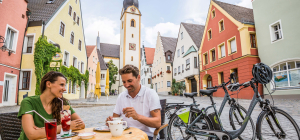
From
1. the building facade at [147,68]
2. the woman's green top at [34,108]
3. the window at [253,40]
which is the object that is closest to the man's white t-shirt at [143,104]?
the woman's green top at [34,108]

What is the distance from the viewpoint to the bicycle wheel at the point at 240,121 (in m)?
3.19

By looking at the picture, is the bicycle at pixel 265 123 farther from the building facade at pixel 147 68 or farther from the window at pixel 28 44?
the building facade at pixel 147 68

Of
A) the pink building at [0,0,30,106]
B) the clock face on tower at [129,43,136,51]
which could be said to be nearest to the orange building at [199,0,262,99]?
the pink building at [0,0,30,106]

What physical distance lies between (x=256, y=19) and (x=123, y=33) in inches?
1356

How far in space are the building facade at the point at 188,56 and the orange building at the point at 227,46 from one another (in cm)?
109

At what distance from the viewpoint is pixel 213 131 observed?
314 cm

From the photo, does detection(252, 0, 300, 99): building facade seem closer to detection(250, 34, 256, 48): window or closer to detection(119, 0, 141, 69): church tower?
detection(250, 34, 256, 48): window

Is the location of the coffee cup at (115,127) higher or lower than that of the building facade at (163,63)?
lower

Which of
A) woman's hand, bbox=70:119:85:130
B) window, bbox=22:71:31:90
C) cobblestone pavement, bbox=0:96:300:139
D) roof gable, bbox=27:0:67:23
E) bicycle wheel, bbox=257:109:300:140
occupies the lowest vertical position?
cobblestone pavement, bbox=0:96:300:139

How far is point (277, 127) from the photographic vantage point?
296 centimetres

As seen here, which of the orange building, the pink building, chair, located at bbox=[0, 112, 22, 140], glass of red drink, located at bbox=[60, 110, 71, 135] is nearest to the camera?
glass of red drink, located at bbox=[60, 110, 71, 135]

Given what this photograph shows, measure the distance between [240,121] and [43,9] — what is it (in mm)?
18446

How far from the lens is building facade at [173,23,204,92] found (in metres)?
24.0

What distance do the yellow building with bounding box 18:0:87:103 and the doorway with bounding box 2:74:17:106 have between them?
62cm
